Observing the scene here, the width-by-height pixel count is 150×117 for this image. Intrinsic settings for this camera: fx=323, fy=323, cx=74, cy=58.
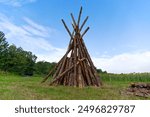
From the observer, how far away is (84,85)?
16391 millimetres

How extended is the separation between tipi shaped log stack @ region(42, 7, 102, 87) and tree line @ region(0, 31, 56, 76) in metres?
31.0

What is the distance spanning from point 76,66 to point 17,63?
34.7m

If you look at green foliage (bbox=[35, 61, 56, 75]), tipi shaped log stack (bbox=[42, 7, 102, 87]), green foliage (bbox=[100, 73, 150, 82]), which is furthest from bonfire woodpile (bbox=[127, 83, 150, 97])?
green foliage (bbox=[35, 61, 56, 75])

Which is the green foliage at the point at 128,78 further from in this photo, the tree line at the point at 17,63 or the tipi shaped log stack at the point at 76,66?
the tree line at the point at 17,63

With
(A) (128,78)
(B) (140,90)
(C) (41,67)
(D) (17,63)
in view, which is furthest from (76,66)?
(C) (41,67)

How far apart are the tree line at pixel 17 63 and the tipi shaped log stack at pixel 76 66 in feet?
102

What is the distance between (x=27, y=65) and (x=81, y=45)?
122 ft

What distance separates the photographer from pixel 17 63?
49750 millimetres

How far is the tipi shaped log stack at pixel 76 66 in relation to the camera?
16.3 m

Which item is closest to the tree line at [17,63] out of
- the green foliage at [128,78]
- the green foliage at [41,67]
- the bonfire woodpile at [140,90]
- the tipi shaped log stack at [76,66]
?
the green foliage at [41,67]

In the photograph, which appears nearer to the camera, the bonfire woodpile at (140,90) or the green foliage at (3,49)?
the bonfire woodpile at (140,90)

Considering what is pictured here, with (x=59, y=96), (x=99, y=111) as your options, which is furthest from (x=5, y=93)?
(x=99, y=111)

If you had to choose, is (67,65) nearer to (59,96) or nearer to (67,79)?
(67,79)

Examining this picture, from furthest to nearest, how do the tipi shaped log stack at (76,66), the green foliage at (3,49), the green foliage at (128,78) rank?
the green foliage at (3,49), the green foliage at (128,78), the tipi shaped log stack at (76,66)
